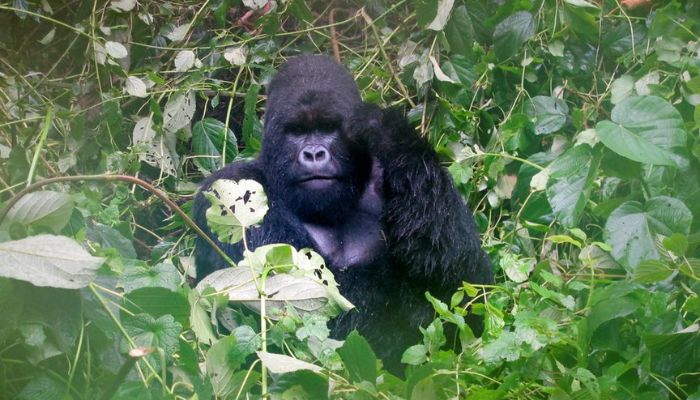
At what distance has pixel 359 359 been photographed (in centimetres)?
157

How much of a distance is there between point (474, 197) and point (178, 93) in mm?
1254

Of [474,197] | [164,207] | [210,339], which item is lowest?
[164,207]

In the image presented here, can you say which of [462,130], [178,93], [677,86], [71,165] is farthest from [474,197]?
[71,165]

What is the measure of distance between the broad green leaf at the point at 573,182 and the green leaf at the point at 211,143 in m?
1.69

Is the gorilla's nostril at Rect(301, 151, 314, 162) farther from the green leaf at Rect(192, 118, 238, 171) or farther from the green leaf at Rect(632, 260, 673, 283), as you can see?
the green leaf at Rect(632, 260, 673, 283)

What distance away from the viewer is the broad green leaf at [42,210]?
141 cm

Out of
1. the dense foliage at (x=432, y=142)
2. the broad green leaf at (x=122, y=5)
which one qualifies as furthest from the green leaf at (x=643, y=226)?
the broad green leaf at (x=122, y=5)

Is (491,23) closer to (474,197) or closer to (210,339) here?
(474,197)

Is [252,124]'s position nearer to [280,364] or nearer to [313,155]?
[313,155]

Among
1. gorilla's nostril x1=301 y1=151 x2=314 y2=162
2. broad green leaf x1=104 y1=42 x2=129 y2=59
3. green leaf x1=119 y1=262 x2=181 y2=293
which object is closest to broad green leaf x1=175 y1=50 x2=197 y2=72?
broad green leaf x1=104 y1=42 x2=129 y2=59

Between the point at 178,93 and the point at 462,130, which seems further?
the point at 178,93

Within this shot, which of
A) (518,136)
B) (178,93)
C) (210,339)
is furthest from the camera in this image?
(178,93)

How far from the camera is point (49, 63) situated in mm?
4043

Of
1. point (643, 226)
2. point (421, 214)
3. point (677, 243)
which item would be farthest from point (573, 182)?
point (421, 214)
